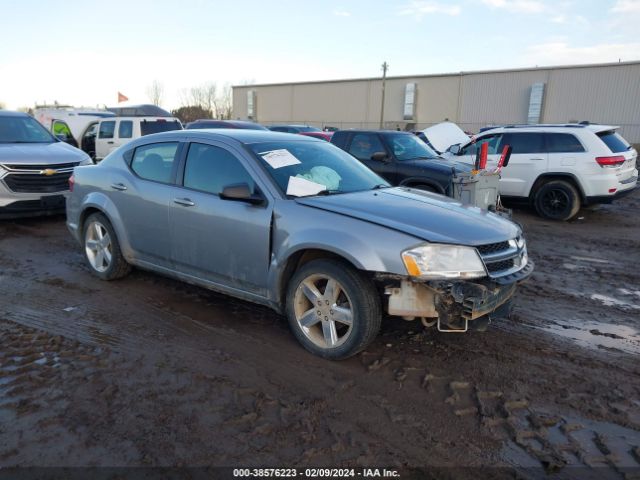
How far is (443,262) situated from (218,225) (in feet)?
6.30

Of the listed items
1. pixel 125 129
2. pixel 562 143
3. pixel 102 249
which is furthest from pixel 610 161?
pixel 125 129

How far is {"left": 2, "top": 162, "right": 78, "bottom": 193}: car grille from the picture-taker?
26.4ft

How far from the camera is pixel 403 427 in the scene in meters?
2.99

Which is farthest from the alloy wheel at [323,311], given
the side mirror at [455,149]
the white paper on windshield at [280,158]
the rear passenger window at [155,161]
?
the side mirror at [455,149]

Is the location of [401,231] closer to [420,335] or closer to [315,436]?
[420,335]

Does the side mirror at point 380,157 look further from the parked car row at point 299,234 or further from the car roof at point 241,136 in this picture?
the car roof at point 241,136

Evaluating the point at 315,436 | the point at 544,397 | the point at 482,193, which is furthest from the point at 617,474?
the point at 482,193

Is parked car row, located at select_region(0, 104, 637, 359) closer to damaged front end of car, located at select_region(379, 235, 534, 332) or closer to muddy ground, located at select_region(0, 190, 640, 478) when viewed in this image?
damaged front end of car, located at select_region(379, 235, 534, 332)

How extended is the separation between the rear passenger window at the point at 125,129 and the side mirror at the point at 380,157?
8.16 meters

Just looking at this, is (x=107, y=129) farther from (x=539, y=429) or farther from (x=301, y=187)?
(x=539, y=429)

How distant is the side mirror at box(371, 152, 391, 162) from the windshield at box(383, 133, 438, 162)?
0.70 ft

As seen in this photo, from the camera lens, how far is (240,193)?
3961 millimetres

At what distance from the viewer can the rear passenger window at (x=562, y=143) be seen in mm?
9867

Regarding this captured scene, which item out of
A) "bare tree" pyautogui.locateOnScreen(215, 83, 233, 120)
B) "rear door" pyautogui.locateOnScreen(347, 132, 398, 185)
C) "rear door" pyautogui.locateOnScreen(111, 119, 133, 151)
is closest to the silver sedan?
"rear door" pyautogui.locateOnScreen(347, 132, 398, 185)
